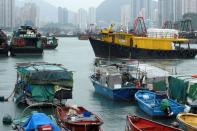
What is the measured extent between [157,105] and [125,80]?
22.8 ft

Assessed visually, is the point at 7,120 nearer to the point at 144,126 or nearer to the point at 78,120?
the point at 78,120

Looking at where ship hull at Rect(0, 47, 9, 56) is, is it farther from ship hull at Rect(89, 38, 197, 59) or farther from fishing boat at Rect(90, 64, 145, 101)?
fishing boat at Rect(90, 64, 145, 101)

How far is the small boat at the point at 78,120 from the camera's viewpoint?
20125mm

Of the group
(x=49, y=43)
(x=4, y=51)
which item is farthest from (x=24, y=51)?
(x=49, y=43)

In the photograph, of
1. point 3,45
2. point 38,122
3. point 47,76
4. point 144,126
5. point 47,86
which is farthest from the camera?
point 3,45

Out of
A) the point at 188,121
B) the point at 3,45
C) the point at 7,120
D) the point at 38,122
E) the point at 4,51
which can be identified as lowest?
the point at 7,120

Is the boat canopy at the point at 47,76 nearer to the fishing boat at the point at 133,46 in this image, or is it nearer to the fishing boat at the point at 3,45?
the fishing boat at the point at 133,46

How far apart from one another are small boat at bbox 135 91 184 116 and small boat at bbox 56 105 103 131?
497 cm

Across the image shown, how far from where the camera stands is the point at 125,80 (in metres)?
33.5

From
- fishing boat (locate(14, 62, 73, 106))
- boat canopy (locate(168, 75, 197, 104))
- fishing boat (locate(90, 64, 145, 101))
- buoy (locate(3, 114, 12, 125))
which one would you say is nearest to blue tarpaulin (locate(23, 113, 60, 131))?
buoy (locate(3, 114, 12, 125))

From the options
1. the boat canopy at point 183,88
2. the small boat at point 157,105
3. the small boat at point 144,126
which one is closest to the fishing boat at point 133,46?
the boat canopy at point 183,88

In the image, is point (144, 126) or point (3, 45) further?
point (3, 45)

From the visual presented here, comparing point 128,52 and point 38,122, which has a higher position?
point 128,52

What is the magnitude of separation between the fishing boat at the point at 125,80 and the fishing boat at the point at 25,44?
45572mm
